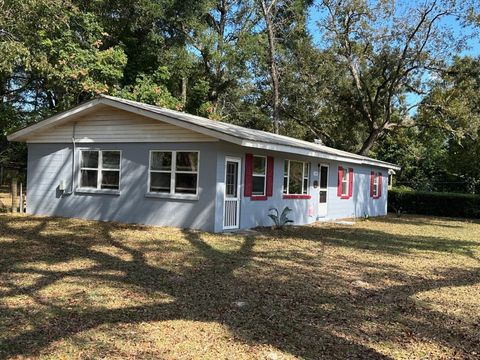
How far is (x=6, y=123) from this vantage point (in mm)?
20234

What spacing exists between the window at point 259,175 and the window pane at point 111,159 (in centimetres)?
413

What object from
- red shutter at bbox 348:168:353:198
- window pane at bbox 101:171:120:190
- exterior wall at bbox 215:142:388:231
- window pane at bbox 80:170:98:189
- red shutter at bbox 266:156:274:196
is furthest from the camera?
red shutter at bbox 348:168:353:198

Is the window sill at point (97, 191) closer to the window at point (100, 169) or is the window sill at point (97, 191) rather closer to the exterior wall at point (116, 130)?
the window at point (100, 169)

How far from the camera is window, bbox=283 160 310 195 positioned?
616 inches

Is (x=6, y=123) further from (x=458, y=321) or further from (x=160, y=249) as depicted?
(x=458, y=321)

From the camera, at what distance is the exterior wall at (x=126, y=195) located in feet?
41.3

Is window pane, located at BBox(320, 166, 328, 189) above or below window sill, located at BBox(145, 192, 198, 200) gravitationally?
above

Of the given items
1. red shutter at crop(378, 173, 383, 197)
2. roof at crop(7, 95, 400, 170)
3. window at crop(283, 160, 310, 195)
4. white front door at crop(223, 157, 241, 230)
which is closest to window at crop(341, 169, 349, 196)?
roof at crop(7, 95, 400, 170)

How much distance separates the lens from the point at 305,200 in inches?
667

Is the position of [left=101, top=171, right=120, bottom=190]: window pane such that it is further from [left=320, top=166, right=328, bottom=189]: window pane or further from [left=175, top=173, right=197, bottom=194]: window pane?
[left=320, top=166, right=328, bottom=189]: window pane

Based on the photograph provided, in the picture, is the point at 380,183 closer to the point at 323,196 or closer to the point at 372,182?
the point at 372,182

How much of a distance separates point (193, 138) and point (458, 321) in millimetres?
8486

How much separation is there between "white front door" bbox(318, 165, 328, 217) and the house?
1.15 metres

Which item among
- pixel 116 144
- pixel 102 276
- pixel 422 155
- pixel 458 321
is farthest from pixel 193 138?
pixel 422 155
